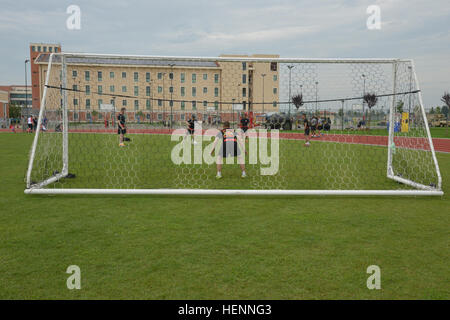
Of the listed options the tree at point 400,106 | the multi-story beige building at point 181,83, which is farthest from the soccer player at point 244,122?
the tree at point 400,106

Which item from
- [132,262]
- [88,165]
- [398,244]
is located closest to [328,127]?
[88,165]

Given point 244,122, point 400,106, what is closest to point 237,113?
point 244,122

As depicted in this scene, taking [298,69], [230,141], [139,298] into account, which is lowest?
[139,298]

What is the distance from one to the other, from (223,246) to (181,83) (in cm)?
897

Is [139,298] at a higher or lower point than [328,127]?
lower

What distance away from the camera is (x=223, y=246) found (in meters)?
4.61

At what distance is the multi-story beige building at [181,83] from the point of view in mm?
10055

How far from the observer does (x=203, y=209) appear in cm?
651

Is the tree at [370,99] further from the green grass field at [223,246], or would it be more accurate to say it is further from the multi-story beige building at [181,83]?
the green grass field at [223,246]

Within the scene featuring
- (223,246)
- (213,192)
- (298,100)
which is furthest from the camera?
(298,100)

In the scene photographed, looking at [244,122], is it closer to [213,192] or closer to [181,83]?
[181,83]

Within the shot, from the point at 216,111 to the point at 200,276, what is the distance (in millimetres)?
8810

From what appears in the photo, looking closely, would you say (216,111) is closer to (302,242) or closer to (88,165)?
(88,165)

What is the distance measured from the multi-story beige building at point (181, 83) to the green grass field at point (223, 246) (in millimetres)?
3967
